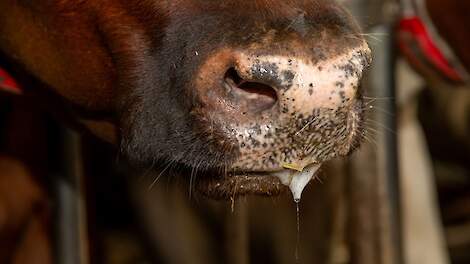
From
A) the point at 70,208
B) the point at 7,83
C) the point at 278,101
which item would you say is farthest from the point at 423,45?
the point at 278,101

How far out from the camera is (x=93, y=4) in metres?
1.33

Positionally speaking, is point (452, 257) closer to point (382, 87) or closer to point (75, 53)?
point (382, 87)

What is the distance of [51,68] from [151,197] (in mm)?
1015

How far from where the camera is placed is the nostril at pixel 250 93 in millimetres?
1132

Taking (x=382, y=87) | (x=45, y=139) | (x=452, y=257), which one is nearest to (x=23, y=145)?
(x=45, y=139)

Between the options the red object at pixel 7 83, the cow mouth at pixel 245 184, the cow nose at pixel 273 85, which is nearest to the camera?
the cow nose at pixel 273 85

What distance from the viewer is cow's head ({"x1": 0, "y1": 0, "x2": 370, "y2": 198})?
112 centimetres

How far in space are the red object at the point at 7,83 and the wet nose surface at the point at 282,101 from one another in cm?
59

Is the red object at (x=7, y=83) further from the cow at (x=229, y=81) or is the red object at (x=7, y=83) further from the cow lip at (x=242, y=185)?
the cow lip at (x=242, y=185)

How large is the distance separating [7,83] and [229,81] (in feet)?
2.04

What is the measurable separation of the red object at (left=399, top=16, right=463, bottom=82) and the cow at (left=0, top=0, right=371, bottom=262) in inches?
37.8

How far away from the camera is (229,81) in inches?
45.0

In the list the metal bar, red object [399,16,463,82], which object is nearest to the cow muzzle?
the metal bar

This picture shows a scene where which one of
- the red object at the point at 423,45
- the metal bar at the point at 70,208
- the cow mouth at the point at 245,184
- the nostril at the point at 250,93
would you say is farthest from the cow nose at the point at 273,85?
the red object at the point at 423,45
